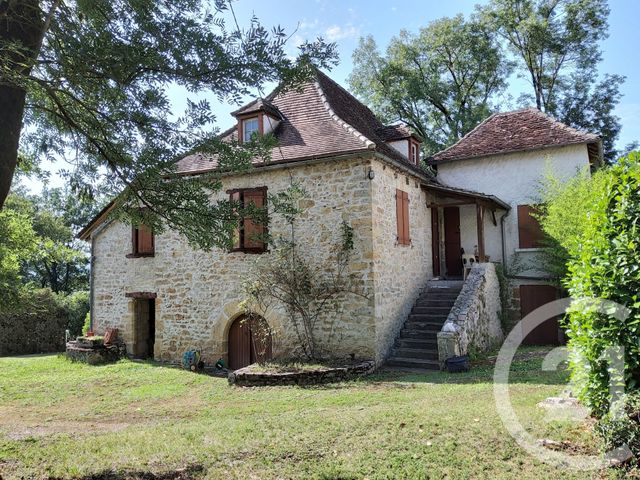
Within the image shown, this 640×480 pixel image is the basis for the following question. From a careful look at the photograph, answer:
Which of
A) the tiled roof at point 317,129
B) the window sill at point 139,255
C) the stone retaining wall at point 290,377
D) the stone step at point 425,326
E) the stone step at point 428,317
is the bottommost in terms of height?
the stone retaining wall at point 290,377

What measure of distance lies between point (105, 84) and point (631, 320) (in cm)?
598

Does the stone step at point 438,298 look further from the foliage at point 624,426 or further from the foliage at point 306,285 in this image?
the foliage at point 624,426

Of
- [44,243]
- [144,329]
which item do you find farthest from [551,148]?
[44,243]

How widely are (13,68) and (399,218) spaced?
9.23 m

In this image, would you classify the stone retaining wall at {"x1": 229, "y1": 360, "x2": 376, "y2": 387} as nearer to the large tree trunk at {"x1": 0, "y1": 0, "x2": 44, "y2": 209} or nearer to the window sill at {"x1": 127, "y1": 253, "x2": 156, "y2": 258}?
the window sill at {"x1": 127, "y1": 253, "x2": 156, "y2": 258}

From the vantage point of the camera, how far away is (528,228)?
14.8 metres

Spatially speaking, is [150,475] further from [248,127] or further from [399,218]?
[248,127]

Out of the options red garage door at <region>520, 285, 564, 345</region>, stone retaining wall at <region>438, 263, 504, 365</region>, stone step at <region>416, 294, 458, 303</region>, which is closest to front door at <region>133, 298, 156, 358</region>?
stone step at <region>416, 294, 458, 303</region>

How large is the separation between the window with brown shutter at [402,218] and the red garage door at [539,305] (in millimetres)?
4674

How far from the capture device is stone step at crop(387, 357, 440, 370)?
1039 cm

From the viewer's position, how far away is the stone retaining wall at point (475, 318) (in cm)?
1012

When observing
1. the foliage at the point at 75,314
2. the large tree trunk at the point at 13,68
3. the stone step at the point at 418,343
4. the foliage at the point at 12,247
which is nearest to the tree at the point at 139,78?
the large tree trunk at the point at 13,68

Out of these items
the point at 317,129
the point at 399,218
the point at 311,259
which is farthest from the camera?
the point at 399,218

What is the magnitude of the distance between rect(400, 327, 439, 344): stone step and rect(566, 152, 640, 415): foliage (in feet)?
21.0
